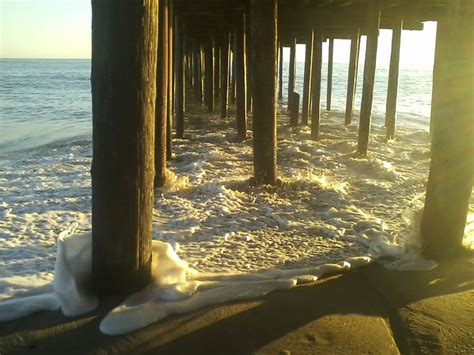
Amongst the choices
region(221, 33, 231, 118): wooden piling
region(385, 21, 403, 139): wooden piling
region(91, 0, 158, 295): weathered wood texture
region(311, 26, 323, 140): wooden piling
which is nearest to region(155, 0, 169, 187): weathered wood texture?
region(91, 0, 158, 295): weathered wood texture

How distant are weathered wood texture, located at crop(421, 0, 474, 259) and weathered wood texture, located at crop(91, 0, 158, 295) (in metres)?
2.25

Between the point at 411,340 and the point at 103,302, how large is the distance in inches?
76.0

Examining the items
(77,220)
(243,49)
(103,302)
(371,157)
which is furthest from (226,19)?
(103,302)

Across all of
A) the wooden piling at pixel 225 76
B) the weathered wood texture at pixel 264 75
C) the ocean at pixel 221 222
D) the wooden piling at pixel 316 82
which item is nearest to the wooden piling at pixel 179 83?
the ocean at pixel 221 222

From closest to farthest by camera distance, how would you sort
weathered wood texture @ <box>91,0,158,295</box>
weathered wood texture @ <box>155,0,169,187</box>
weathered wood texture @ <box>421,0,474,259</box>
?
weathered wood texture @ <box>91,0,158,295</box> < weathered wood texture @ <box>421,0,474,259</box> < weathered wood texture @ <box>155,0,169,187</box>

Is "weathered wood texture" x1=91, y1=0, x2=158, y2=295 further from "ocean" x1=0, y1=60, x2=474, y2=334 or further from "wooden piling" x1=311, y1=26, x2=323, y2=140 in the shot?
"wooden piling" x1=311, y1=26, x2=323, y2=140

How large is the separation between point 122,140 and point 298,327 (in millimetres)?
1581

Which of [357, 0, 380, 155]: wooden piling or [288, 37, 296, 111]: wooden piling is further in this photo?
[288, 37, 296, 111]: wooden piling

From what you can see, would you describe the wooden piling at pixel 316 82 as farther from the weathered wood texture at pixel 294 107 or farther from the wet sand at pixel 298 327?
the wet sand at pixel 298 327

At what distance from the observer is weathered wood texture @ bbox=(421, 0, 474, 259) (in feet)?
13.3

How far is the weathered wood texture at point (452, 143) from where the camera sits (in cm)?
405

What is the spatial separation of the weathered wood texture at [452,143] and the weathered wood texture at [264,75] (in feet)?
8.55

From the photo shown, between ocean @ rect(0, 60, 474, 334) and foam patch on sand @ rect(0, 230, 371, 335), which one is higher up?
foam patch on sand @ rect(0, 230, 371, 335)

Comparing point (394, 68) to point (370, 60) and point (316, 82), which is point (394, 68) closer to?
point (316, 82)
